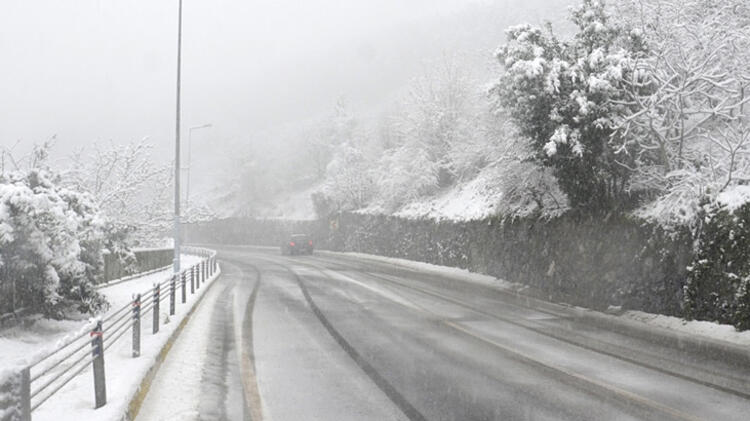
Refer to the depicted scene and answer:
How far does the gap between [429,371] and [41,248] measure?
987 cm

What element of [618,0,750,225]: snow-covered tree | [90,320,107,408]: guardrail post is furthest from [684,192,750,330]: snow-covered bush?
[90,320,107,408]: guardrail post

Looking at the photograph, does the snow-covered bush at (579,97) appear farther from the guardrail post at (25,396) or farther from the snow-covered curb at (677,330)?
the guardrail post at (25,396)

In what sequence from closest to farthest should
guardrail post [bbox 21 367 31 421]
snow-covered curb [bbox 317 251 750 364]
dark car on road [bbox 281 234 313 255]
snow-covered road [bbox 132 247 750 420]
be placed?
guardrail post [bbox 21 367 31 421]
snow-covered road [bbox 132 247 750 420]
snow-covered curb [bbox 317 251 750 364]
dark car on road [bbox 281 234 313 255]

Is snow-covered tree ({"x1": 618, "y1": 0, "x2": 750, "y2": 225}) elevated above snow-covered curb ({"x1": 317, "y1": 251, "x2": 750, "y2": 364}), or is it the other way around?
snow-covered tree ({"x1": 618, "y1": 0, "x2": 750, "y2": 225})

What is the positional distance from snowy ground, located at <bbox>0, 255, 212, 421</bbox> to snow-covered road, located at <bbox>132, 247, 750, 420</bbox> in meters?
0.33

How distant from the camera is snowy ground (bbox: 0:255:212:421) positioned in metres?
6.32

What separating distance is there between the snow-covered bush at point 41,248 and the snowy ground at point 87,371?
585 mm

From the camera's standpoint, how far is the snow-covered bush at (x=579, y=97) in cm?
1633

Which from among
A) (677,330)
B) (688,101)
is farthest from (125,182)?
(677,330)

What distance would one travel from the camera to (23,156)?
19.6 metres

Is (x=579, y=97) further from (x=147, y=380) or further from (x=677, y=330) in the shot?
(x=147, y=380)

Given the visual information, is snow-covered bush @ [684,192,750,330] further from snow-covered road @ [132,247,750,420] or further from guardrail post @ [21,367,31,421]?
guardrail post @ [21,367,31,421]

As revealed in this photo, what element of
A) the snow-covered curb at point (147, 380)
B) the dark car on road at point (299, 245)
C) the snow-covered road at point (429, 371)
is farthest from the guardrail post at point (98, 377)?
the dark car on road at point (299, 245)

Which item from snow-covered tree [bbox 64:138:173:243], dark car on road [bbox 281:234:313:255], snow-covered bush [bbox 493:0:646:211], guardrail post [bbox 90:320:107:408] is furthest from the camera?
dark car on road [bbox 281:234:313:255]
